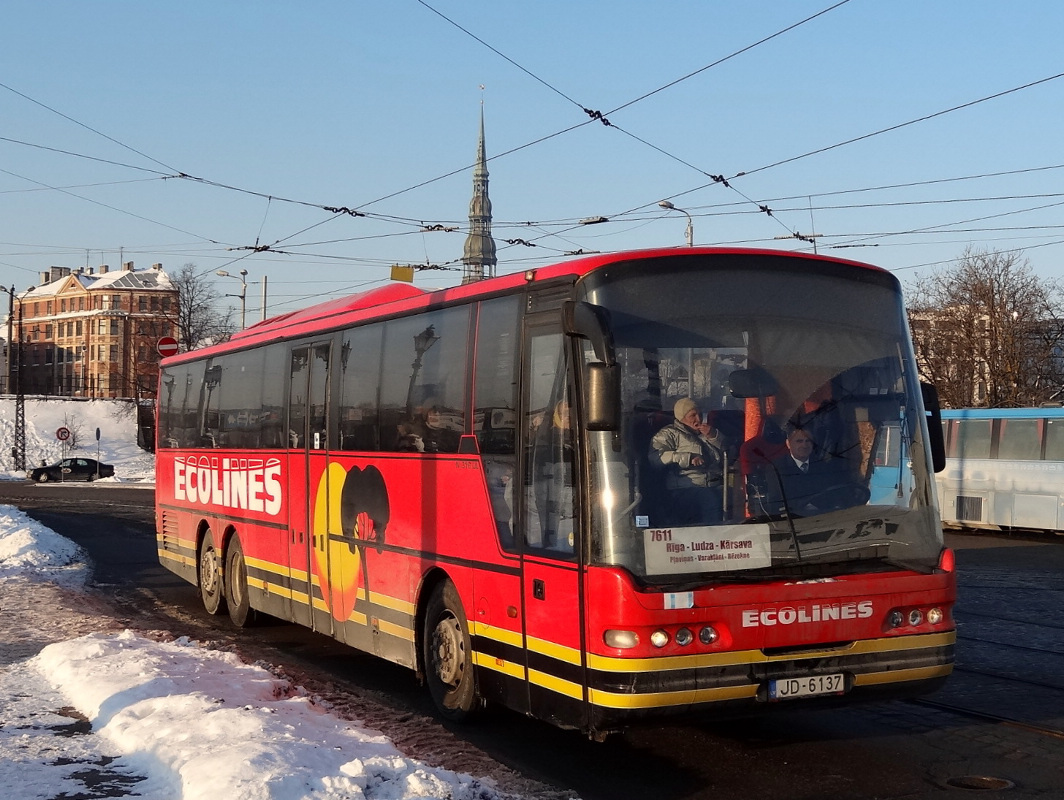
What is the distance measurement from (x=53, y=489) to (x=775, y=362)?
156 ft

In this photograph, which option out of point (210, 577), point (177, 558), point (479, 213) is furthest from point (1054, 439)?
point (479, 213)

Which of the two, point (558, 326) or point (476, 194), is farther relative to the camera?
point (476, 194)

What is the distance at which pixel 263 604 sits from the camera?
42.1 feet

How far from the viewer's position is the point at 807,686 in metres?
6.94

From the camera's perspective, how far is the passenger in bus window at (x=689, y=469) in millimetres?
6832

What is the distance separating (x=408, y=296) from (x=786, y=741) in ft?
15.6

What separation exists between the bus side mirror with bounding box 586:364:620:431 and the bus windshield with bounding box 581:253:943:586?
21 centimetres

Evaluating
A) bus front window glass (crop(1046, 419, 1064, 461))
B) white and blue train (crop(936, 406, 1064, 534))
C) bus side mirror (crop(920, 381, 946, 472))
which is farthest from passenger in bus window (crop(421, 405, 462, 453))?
bus front window glass (crop(1046, 419, 1064, 461))

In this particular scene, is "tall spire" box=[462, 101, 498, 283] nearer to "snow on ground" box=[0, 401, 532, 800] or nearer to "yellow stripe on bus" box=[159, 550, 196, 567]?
"yellow stripe on bus" box=[159, 550, 196, 567]

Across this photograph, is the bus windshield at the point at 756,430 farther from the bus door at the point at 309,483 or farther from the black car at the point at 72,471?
the black car at the point at 72,471

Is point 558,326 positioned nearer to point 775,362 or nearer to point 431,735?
point 775,362

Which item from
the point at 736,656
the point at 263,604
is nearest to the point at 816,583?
the point at 736,656

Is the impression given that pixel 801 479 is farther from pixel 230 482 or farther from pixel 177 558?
pixel 177 558

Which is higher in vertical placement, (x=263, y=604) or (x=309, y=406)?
(x=309, y=406)
